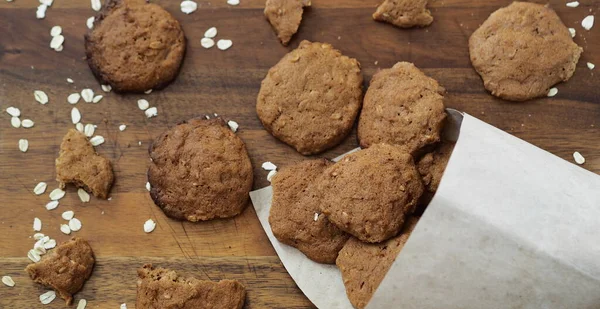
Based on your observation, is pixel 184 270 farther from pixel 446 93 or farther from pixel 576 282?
pixel 576 282

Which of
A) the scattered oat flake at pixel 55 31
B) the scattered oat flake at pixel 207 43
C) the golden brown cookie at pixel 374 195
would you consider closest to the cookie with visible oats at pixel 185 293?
the golden brown cookie at pixel 374 195

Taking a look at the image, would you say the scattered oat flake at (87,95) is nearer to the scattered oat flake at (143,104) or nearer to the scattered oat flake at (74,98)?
the scattered oat flake at (74,98)

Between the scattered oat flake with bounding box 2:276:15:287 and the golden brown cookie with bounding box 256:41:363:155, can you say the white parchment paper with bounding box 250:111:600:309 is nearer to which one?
the golden brown cookie with bounding box 256:41:363:155

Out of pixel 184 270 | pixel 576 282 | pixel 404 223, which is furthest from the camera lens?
pixel 184 270

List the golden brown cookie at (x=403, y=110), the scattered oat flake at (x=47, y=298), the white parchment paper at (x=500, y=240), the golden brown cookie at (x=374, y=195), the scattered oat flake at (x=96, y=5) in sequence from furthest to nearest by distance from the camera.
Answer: the scattered oat flake at (x=96, y=5)
the scattered oat flake at (x=47, y=298)
the golden brown cookie at (x=403, y=110)
the golden brown cookie at (x=374, y=195)
the white parchment paper at (x=500, y=240)

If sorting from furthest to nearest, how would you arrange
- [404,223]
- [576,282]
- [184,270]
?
[184,270] → [404,223] → [576,282]

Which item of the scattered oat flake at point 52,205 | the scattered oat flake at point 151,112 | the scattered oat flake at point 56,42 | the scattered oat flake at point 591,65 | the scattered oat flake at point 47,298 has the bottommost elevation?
the scattered oat flake at point 47,298

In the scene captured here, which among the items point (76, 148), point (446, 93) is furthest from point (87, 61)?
point (446, 93)
